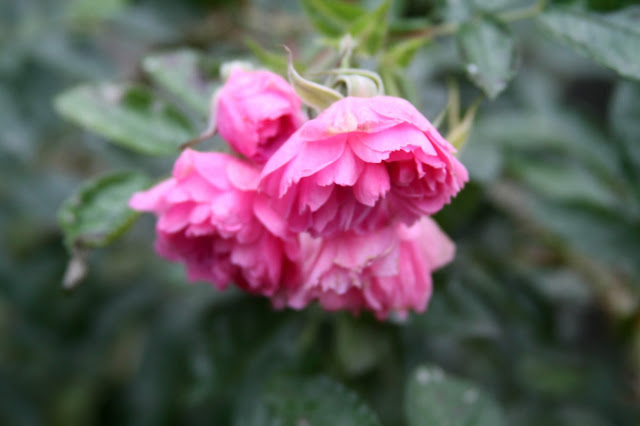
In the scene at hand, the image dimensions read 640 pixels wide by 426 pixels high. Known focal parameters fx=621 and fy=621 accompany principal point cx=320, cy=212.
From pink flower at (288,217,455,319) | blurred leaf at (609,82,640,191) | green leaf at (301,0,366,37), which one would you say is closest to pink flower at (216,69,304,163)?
pink flower at (288,217,455,319)

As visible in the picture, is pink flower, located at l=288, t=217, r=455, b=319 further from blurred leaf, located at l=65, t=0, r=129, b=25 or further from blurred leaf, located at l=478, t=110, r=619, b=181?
blurred leaf, located at l=65, t=0, r=129, b=25

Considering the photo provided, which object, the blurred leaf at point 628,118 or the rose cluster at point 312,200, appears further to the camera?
the blurred leaf at point 628,118

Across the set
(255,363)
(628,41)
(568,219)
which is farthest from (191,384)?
(628,41)

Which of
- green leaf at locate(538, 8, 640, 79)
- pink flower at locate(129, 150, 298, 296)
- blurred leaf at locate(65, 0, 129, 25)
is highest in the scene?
green leaf at locate(538, 8, 640, 79)

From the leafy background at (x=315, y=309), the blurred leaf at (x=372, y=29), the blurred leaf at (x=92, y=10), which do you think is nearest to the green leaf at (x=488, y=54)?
the leafy background at (x=315, y=309)

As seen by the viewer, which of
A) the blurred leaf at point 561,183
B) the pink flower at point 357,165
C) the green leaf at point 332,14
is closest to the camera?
the pink flower at point 357,165

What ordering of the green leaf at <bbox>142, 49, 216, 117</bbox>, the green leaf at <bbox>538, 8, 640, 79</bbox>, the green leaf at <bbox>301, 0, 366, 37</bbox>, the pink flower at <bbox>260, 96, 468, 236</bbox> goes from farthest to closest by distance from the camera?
1. the green leaf at <bbox>142, 49, 216, 117</bbox>
2. the green leaf at <bbox>301, 0, 366, 37</bbox>
3. the green leaf at <bbox>538, 8, 640, 79</bbox>
4. the pink flower at <bbox>260, 96, 468, 236</bbox>

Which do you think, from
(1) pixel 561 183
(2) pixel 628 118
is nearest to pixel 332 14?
(2) pixel 628 118

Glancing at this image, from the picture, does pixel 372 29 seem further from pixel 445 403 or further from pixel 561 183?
pixel 561 183

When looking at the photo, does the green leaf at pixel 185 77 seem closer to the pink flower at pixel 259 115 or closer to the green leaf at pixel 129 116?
the green leaf at pixel 129 116
